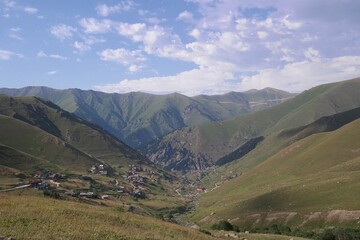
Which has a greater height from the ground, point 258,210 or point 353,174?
point 353,174

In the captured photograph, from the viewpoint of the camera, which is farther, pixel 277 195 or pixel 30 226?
pixel 277 195

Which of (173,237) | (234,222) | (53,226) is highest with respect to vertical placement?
(53,226)

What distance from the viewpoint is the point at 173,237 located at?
36594 mm

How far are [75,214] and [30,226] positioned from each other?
7464 mm

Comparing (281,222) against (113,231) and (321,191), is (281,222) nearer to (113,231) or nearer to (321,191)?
(321,191)

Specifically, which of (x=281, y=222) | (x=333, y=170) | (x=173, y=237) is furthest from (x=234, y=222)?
(x=173, y=237)

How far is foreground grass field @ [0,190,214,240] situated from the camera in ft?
96.2

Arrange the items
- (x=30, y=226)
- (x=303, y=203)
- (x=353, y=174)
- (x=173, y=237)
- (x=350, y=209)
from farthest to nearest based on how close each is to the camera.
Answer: (x=353, y=174) → (x=303, y=203) → (x=350, y=209) → (x=173, y=237) → (x=30, y=226)

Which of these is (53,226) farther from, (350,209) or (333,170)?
(333,170)

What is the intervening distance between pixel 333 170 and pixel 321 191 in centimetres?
4295

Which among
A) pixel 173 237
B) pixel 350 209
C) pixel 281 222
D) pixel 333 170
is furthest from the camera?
pixel 333 170

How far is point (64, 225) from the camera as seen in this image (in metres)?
32.4

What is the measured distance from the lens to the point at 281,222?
12412 cm

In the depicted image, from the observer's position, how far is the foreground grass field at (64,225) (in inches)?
1154
